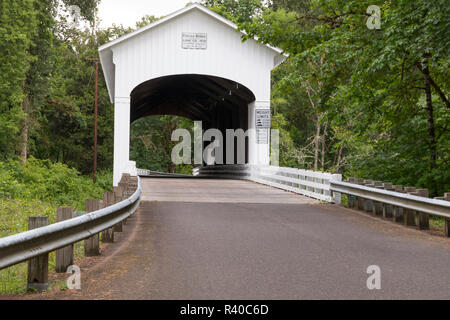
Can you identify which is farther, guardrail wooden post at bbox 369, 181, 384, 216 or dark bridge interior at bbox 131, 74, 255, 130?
dark bridge interior at bbox 131, 74, 255, 130

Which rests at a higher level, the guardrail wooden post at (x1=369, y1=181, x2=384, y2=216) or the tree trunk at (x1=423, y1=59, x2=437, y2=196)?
the tree trunk at (x1=423, y1=59, x2=437, y2=196)

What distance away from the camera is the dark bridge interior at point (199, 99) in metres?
26.4

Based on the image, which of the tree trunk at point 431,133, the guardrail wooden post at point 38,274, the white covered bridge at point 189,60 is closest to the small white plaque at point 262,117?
the white covered bridge at point 189,60

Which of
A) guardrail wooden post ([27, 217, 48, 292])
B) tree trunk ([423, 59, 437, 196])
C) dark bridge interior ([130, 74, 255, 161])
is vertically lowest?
guardrail wooden post ([27, 217, 48, 292])

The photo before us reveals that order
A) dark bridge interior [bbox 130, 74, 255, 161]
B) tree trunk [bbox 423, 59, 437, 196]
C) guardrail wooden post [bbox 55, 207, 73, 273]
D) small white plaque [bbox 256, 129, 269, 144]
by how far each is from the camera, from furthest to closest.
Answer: dark bridge interior [bbox 130, 74, 255, 161] < small white plaque [bbox 256, 129, 269, 144] < tree trunk [bbox 423, 59, 437, 196] < guardrail wooden post [bbox 55, 207, 73, 273]

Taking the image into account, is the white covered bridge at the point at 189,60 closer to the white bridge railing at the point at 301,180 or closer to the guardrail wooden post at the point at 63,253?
the white bridge railing at the point at 301,180

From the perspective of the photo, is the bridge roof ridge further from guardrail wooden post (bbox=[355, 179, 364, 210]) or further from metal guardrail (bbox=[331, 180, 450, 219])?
metal guardrail (bbox=[331, 180, 450, 219])

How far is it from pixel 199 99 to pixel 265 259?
2957 cm

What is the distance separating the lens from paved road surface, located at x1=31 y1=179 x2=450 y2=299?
5.00 m

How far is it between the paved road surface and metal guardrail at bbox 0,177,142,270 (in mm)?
388

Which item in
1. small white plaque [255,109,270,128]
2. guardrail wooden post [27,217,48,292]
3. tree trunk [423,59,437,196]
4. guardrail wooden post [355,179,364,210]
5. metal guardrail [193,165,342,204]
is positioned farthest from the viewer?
small white plaque [255,109,270,128]

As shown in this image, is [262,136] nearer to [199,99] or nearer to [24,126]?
[199,99]

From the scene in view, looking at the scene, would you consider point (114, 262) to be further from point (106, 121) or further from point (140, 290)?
point (106, 121)

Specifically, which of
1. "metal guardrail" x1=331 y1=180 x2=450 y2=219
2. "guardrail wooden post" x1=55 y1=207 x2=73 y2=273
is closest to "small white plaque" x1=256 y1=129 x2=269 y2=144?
"metal guardrail" x1=331 y1=180 x2=450 y2=219
